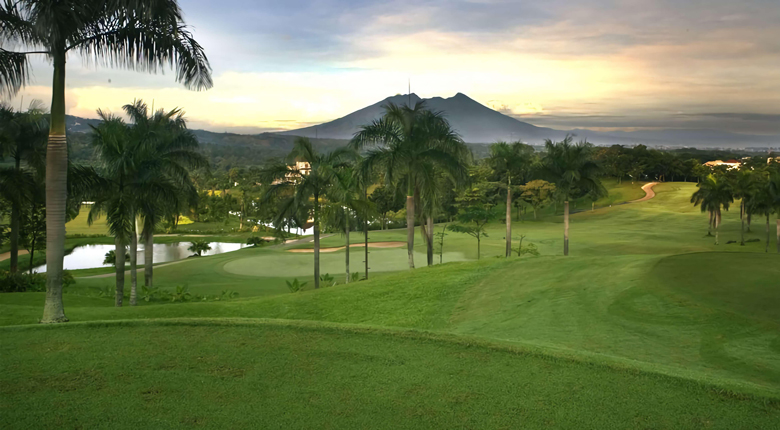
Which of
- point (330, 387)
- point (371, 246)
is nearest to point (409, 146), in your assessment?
point (330, 387)

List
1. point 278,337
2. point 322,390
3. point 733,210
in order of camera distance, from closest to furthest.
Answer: point 322,390 → point 278,337 → point 733,210

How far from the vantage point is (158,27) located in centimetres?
1099

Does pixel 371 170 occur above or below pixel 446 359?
above

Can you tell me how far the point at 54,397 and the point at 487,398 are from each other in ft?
14.6

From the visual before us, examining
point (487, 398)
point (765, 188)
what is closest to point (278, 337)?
point (487, 398)

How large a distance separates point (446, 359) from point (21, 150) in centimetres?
2450

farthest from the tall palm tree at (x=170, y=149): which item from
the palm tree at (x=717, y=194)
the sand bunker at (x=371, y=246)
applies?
the palm tree at (x=717, y=194)

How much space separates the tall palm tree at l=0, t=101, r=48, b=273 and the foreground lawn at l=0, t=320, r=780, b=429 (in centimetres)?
1786

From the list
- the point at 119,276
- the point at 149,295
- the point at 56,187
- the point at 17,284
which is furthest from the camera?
the point at 149,295

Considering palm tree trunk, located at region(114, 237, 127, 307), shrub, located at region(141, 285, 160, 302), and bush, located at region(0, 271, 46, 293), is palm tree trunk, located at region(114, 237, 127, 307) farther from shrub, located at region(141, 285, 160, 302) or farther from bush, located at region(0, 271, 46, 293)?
bush, located at region(0, 271, 46, 293)

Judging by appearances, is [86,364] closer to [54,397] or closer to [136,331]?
[54,397]

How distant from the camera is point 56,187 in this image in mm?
10547

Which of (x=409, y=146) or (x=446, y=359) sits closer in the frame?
(x=446, y=359)

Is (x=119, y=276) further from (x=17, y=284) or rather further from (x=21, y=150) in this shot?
(x=21, y=150)
